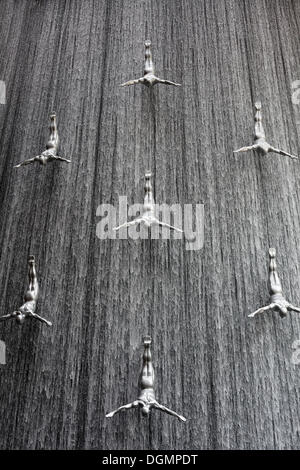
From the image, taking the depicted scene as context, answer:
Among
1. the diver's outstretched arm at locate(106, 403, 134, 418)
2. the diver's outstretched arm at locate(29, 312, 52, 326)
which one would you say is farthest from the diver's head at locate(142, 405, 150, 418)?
the diver's outstretched arm at locate(29, 312, 52, 326)

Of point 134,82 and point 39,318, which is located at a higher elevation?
point 134,82

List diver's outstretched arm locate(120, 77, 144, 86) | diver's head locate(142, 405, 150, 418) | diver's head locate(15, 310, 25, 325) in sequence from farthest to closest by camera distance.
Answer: diver's outstretched arm locate(120, 77, 144, 86)
diver's head locate(15, 310, 25, 325)
diver's head locate(142, 405, 150, 418)

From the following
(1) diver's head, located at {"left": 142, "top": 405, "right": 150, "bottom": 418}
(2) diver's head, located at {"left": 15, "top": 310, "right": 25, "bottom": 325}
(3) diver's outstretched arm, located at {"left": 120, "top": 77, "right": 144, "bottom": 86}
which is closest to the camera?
(1) diver's head, located at {"left": 142, "top": 405, "right": 150, "bottom": 418}

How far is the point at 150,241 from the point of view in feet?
4.05

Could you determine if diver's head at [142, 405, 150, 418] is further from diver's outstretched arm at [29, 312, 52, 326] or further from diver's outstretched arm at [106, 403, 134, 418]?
diver's outstretched arm at [29, 312, 52, 326]

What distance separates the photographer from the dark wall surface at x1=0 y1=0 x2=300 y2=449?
3.46ft

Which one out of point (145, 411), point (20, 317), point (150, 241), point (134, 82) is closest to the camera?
point (145, 411)

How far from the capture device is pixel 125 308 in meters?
1.15

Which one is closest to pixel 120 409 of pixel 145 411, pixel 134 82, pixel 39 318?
pixel 145 411

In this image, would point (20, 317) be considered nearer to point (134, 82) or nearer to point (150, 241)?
point (150, 241)

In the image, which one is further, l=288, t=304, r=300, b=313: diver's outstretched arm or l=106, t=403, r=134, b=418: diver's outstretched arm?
l=288, t=304, r=300, b=313: diver's outstretched arm

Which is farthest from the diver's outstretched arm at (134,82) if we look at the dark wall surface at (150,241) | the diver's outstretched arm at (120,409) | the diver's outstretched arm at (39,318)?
the diver's outstretched arm at (120,409)

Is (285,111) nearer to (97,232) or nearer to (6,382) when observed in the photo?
(97,232)

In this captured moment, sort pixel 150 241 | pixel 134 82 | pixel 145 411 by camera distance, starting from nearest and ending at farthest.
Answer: pixel 145 411 → pixel 150 241 → pixel 134 82
